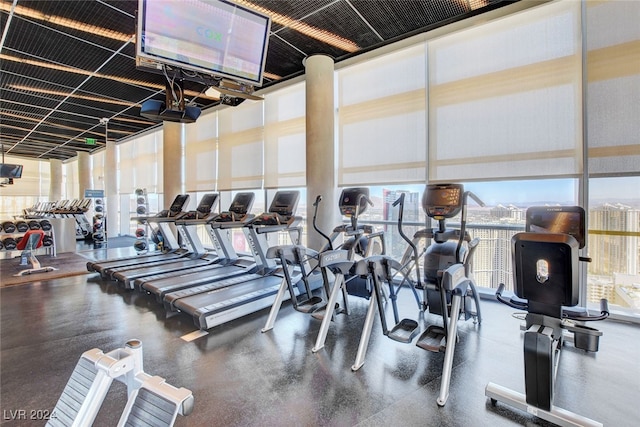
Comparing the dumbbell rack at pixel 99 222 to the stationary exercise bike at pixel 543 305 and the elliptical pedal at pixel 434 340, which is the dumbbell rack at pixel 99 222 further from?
the stationary exercise bike at pixel 543 305

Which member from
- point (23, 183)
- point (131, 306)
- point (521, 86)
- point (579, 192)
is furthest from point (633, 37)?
point (23, 183)

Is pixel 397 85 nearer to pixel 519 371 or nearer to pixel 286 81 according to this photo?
pixel 286 81

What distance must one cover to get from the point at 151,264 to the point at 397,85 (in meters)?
5.74

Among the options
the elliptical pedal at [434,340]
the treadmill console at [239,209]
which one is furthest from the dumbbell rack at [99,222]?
the elliptical pedal at [434,340]

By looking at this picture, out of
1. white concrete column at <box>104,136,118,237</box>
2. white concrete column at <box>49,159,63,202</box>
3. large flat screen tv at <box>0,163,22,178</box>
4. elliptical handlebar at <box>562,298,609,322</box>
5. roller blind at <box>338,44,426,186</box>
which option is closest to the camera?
elliptical handlebar at <box>562,298,609,322</box>

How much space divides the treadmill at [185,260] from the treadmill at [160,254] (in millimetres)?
282

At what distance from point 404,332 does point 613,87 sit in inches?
144

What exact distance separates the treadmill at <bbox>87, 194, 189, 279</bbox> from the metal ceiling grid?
265cm

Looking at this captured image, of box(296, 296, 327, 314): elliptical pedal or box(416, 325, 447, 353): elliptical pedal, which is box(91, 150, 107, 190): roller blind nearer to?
box(296, 296, 327, 314): elliptical pedal

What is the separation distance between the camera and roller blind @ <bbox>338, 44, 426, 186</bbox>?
4824 millimetres

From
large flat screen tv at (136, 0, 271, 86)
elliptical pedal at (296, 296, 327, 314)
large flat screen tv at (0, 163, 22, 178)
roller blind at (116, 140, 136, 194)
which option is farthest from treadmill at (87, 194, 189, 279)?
large flat screen tv at (0, 163, 22, 178)

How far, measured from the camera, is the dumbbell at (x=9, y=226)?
22.6ft

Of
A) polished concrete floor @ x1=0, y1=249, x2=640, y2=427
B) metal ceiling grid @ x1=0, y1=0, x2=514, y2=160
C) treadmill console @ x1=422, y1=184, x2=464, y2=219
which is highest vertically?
metal ceiling grid @ x1=0, y1=0, x2=514, y2=160

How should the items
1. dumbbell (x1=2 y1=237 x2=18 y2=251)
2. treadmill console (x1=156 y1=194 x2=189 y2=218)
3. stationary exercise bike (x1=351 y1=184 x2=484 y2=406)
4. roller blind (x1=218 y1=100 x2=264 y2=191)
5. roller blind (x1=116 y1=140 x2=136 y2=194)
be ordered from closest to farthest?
stationary exercise bike (x1=351 y1=184 x2=484 y2=406) < dumbbell (x1=2 y1=237 x2=18 y2=251) < treadmill console (x1=156 y1=194 x2=189 y2=218) < roller blind (x1=218 y1=100 x2=264 y2=191) < roller blind (x1=116 y1=140 x2=136 y2=194)
